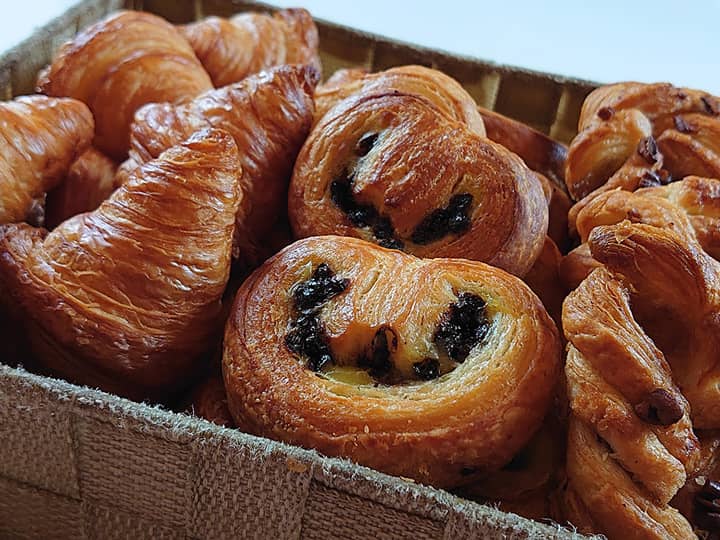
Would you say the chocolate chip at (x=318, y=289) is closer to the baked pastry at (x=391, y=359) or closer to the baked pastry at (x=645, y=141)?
the baked pastry at (x=391, y=359)

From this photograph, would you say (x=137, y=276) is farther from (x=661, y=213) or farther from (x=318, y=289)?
(x=661, y=213)

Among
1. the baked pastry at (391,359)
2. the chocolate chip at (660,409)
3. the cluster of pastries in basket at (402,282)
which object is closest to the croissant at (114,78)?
the cluster of pastries in basket at (402,282)

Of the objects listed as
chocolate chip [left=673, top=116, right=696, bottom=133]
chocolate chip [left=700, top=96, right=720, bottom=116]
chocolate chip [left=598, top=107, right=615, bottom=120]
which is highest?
chocolate chip [left=700, top=96, right=720, bottom=116]

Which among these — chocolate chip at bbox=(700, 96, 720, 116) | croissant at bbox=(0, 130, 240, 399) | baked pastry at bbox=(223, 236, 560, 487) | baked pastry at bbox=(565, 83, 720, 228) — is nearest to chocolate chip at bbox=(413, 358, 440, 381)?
baked pastry at bbox=(223, 236, 560, 487)

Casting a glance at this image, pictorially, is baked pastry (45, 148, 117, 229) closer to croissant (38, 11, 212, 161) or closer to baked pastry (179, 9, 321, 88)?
croissant (38, 11, 212, 161)

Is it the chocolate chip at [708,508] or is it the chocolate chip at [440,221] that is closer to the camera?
the chocolate chip at [708,508]

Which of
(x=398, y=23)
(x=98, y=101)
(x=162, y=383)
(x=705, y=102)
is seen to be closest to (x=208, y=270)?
(x=162, y=383)

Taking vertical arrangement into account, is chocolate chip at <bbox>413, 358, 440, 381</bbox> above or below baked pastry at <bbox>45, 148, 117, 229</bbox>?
above

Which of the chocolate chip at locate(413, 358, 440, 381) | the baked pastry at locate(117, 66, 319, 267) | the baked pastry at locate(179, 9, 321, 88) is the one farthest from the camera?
the baked pastry at locate(179, 9, 321, 88)
